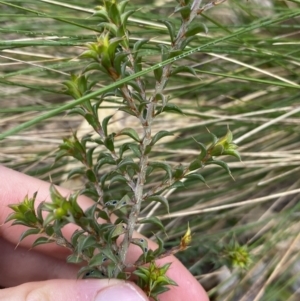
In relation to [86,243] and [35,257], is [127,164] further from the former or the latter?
[35,257]

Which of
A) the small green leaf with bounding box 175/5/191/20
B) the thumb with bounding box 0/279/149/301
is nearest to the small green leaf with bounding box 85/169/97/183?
the thumb with bounding box 0/279/149/301

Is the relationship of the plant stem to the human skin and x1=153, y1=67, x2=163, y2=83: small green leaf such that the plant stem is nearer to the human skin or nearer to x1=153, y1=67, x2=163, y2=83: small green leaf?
x1=153, y1=67, x2=163, y2=83: small green leaf

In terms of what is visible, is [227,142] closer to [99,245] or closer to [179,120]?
[99,245]

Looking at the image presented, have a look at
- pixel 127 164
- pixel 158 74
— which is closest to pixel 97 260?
pixel 127 164

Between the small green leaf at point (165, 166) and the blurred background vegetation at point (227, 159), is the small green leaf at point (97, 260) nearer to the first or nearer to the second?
the small green leaf at point (165, 166)

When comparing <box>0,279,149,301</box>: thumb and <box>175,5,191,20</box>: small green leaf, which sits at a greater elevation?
<box>175,5,191,20</box>: small green leaf

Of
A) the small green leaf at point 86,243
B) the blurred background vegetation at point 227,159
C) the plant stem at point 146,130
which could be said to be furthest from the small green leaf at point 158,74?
the blurred background vegetation at point 227,159
